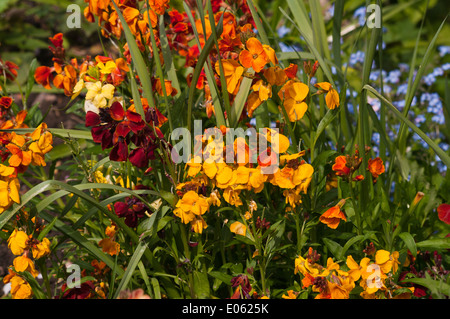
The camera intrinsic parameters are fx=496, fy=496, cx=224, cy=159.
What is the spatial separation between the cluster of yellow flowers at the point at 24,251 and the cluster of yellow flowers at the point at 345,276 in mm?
682

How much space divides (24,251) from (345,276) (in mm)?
854

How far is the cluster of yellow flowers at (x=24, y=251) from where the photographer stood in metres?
1.30

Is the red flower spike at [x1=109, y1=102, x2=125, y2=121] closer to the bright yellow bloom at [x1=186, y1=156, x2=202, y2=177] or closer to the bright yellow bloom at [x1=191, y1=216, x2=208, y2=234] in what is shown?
the bright yellow bloom at [x1=186, y1=156, x2=202, y2=177]

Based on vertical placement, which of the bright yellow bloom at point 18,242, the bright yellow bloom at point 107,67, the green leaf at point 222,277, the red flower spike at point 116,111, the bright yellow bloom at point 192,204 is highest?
the bright yellow bloom at point 107,67

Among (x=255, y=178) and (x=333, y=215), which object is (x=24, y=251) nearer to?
(x=255, y=178)

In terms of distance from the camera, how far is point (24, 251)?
1.33 m

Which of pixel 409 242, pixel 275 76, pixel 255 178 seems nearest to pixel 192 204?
pixel 255 178

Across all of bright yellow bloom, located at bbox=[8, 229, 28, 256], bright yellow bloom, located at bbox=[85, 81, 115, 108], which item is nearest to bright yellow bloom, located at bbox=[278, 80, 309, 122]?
bright yellow bloom, located at bbox=[85, 81, 115, 108]

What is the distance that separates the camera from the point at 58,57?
1.67 metres

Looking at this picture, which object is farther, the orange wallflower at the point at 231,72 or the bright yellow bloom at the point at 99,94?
the bright yellow bloom at the point at 99,94

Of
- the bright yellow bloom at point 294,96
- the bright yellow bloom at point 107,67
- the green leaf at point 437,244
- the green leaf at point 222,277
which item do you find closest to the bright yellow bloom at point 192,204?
the green leaf at point 222,277

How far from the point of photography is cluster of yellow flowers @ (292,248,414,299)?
1229mm

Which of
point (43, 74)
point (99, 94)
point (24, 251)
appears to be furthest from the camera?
point (43, 74)

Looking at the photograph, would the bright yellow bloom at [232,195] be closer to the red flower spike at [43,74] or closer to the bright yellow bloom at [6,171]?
the bright yellow bloom at [6,171]
